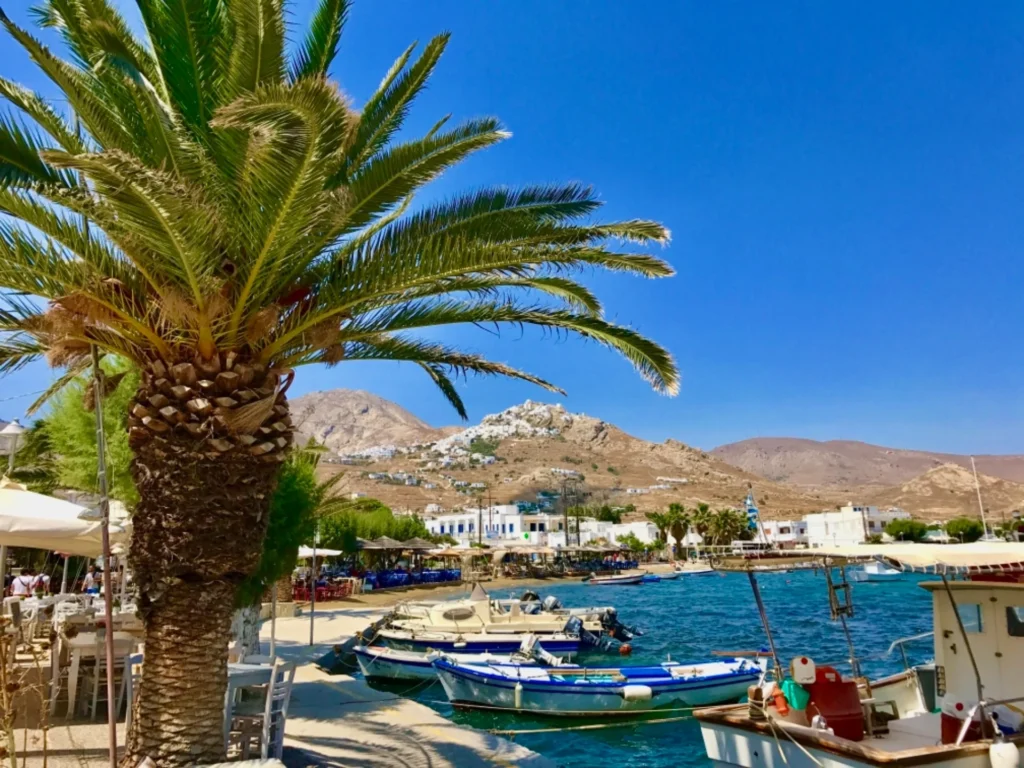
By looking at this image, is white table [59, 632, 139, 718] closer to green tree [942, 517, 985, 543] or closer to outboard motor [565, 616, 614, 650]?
outboard motor [565, 616, 614, 650]

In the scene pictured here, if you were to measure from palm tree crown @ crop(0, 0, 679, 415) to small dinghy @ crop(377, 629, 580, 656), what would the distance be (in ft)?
51.8

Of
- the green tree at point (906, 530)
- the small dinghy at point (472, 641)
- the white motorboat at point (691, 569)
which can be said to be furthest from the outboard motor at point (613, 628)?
the green tree at point (906, 530)

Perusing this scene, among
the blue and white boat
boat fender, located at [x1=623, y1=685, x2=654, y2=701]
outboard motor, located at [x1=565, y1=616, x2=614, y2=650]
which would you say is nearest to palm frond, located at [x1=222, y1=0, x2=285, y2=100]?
the blue and white boat

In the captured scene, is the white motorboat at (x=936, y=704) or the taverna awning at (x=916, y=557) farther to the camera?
the taverna awning at (x=916, y=557)

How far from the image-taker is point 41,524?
831 centimetres

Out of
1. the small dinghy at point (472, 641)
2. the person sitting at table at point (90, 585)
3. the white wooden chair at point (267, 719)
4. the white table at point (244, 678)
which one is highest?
the person sitting at table at point (90, 585)

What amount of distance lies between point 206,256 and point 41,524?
4.80 metres

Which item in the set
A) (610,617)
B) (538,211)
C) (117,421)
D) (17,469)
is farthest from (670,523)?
(538,211)

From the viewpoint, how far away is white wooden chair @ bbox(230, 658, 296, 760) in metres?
6.71

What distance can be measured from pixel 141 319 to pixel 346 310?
62.8 inches

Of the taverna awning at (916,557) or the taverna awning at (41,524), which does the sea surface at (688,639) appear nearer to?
the taverna awning at (916,557)

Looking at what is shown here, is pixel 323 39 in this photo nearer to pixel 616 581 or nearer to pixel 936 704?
pixel 936 704

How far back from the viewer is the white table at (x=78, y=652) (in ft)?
28.5

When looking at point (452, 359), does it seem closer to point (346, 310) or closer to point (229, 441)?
point (346, 310)
